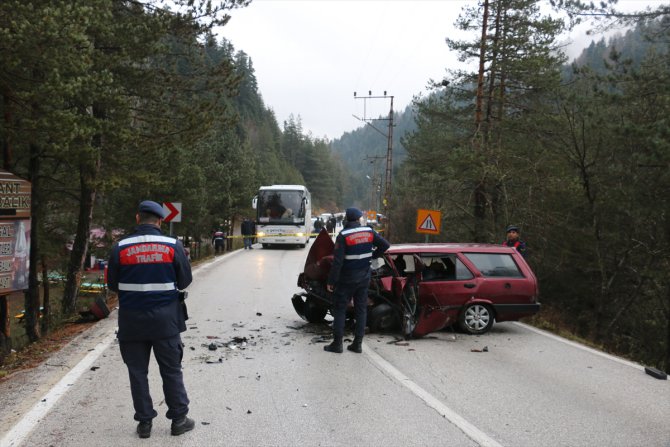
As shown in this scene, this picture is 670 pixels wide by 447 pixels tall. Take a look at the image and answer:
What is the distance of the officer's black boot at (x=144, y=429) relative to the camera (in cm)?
416

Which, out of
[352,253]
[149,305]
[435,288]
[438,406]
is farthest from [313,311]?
[149,305]

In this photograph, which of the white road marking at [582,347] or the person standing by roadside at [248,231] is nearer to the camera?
the white road marking at [582,347]

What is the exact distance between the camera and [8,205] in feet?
26.6

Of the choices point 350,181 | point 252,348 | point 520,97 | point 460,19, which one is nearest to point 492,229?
point 520,97

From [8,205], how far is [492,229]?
13.8 metres

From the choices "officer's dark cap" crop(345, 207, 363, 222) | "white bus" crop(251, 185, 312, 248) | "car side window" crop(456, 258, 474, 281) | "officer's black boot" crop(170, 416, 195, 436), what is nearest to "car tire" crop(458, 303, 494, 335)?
"car side window" crop(456, 258, 474, 281)

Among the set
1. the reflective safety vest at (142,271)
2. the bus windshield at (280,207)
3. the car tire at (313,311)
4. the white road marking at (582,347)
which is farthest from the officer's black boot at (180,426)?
the bus windshield at (280,207)

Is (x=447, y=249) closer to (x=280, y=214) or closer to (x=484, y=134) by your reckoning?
(x=484, y=134)

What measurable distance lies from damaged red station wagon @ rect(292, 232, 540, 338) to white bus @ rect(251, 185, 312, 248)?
18.8 m

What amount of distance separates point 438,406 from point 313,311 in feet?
13.4

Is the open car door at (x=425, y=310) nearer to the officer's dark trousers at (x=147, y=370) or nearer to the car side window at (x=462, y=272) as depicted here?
the car side window at (x=462, y=272)

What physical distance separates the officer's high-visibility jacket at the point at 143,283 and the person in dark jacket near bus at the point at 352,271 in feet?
10.1

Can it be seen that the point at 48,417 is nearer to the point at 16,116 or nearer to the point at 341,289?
the point at 341,289

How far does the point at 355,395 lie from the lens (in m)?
5.31
